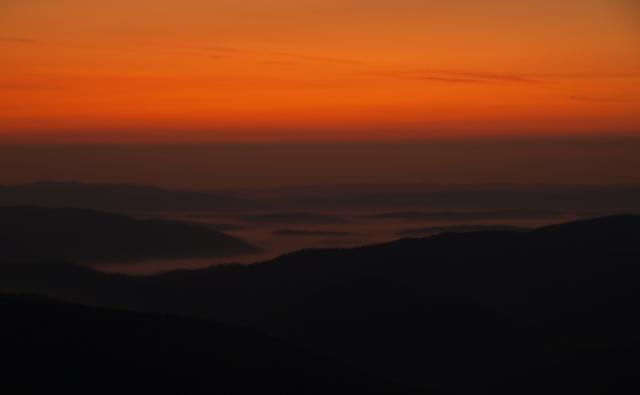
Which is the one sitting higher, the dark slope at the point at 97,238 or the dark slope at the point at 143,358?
the dark slope at the point at 143,358

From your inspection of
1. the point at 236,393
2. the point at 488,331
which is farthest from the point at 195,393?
the point at 488,331

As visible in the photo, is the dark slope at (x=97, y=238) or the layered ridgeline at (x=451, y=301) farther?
the dark slope at (x=97, y=238)

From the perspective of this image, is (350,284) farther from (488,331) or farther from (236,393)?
(236,393)

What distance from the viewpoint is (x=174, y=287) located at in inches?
2302

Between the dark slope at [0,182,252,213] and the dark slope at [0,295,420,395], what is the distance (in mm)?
117570

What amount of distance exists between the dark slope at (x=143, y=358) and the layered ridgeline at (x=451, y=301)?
914cm

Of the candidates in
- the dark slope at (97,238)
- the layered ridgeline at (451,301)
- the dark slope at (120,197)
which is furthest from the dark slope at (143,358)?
the dark slope at (120,197)

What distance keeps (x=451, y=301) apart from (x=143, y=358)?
21646mm

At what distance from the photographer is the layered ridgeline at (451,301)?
34.7 m

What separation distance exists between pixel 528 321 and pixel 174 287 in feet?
74.9

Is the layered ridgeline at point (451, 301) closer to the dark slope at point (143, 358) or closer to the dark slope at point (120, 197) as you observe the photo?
the dark slope at point (143, 358)

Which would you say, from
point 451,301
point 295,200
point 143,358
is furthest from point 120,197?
point 143,358

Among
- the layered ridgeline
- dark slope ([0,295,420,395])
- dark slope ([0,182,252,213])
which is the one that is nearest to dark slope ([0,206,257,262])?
the layered ridgeline

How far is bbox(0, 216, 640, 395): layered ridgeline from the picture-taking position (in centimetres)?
3469
